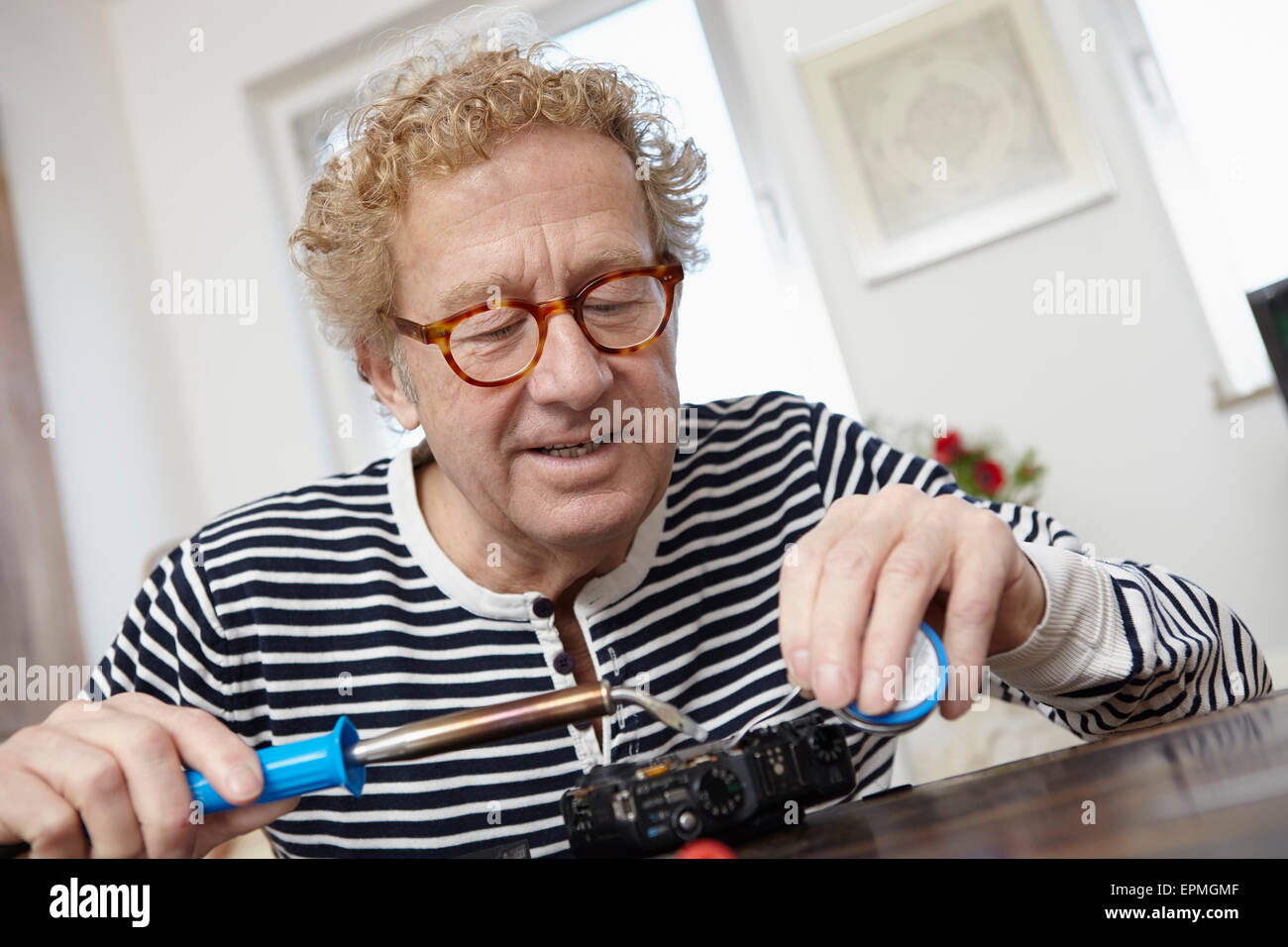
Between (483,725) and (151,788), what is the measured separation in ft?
0.68

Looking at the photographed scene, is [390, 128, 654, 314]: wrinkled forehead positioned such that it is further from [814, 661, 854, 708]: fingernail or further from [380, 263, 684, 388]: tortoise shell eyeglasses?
[814, 661, 854, 708]: fingernail

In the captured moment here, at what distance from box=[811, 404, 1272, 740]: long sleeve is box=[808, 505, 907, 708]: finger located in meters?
0.15

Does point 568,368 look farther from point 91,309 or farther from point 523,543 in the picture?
point 91,309

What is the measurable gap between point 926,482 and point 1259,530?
170 centimetres

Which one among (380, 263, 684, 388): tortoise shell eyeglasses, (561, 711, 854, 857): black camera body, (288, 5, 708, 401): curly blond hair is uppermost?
(288, 5, 708, 401): curly blond hair

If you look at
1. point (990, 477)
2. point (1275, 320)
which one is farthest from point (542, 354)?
point (990, 477)

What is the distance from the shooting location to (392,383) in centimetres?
106

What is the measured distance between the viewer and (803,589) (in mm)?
616

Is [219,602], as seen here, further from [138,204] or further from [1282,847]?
[138,204]

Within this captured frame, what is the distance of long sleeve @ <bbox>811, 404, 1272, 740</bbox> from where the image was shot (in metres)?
0.71

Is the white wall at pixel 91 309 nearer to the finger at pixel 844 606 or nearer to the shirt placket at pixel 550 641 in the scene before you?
the shirt placket at pixel 550 641

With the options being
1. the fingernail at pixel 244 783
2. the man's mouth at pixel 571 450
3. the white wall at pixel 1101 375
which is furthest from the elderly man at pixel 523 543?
the white wall at pixel 1101 375

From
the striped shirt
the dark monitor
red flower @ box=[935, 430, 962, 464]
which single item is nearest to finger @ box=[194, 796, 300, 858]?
the striped shirt

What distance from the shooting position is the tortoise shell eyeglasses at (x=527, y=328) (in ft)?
2.83
